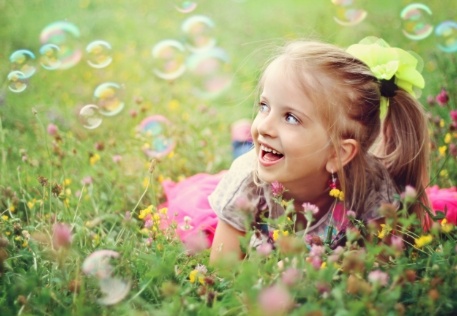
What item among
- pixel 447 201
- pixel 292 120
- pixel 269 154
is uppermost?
pixel 292 120

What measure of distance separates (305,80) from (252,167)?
41 centimetres

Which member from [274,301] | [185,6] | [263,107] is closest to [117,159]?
[263,107]

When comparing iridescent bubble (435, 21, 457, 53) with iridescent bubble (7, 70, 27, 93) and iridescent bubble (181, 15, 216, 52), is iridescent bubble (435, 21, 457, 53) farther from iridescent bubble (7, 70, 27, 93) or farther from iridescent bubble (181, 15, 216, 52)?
iridescent bubble (7, 70, 27, 93)

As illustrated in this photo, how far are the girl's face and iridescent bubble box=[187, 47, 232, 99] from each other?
206cm

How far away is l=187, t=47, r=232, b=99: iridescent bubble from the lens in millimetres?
4094

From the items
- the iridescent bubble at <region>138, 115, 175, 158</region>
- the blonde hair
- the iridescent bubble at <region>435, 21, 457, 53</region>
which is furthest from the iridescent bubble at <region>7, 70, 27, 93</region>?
the iridescent bubble at <region>435, 21, 457, 53</region>

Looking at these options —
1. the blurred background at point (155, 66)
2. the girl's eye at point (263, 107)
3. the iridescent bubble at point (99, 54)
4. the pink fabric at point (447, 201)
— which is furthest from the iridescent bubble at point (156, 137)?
the pink fabric at point (447, 201)

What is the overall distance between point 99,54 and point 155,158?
30.8 inches

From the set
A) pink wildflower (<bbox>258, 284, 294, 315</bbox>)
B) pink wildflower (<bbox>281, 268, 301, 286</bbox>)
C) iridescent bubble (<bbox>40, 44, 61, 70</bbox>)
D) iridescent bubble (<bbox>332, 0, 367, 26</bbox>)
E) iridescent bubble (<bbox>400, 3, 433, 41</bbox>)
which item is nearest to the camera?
pink wildflower (<bbox>258, 284, 294, 315</bbox>)

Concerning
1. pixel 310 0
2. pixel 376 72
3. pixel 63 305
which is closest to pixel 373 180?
pixel 376 72

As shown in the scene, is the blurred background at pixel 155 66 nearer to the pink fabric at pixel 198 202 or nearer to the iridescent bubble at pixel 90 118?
the iridescent bubble at pixel 90 118

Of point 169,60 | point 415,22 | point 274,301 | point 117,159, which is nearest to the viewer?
point 274,301

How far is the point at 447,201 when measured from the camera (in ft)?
7.84

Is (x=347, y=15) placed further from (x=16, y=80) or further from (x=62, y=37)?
(x=16, y=80)
